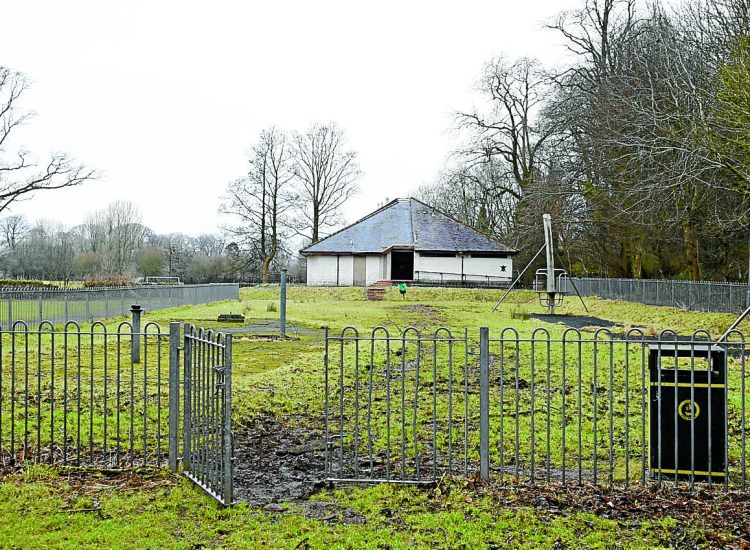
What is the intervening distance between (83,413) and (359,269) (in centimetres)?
4373

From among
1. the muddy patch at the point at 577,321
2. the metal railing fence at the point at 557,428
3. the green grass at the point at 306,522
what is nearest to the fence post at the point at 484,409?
the metal railing fence at the point at 557,428

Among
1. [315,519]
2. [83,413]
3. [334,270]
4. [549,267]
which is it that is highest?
[334,270]

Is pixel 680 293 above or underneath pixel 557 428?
above

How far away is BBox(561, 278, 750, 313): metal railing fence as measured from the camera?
23.2 meters

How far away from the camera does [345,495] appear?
5746 millimetres

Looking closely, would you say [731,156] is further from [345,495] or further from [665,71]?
[345,495]

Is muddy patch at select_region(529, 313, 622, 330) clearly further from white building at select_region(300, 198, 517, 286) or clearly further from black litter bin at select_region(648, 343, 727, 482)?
white building at select_region(300, 198, 517, 286)

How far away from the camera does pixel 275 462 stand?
680 centimetres

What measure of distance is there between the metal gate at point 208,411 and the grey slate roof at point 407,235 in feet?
145

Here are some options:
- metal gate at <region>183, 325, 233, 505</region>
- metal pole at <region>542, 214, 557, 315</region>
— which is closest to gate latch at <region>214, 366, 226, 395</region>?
metal gate at <region>183, 325, 233, 505</region>

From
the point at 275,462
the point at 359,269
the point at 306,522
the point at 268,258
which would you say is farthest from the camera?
the point at 268,258

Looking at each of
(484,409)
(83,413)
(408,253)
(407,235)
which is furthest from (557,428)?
(407,235)

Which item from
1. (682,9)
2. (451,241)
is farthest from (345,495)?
(451,241)

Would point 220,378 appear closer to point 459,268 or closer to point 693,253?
point 693,253
